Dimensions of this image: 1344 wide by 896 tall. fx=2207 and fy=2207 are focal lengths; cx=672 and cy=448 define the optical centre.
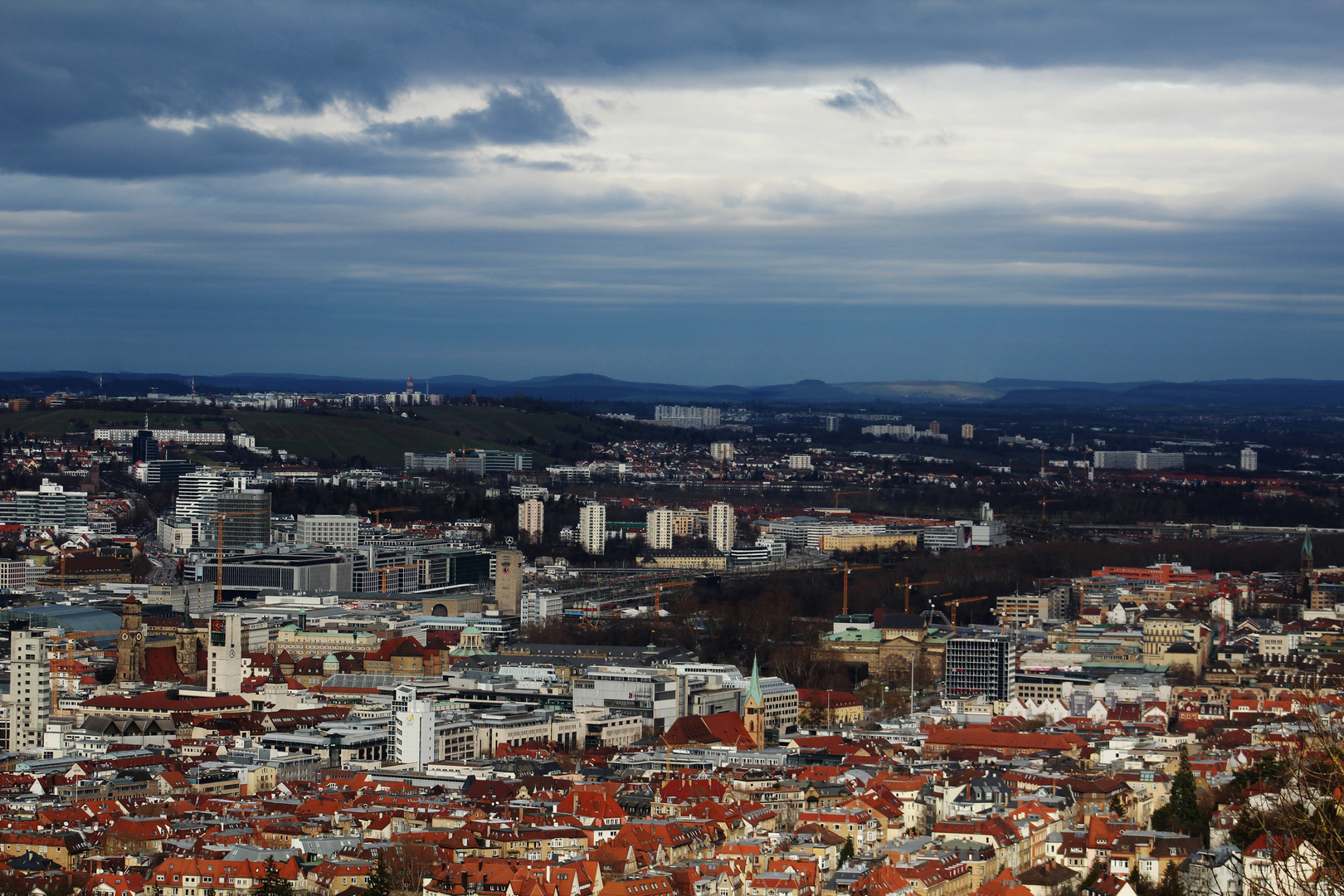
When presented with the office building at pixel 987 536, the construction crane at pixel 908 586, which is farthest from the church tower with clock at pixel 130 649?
the office building at pixel 987 536

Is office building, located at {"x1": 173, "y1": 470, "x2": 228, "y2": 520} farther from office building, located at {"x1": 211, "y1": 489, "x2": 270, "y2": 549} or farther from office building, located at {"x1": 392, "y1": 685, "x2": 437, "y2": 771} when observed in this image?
office building, located at {"x1": 392, "y1": 685, "x2": 437, "y2": 771}

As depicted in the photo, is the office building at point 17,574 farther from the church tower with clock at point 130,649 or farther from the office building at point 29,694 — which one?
the office building at point 29,694

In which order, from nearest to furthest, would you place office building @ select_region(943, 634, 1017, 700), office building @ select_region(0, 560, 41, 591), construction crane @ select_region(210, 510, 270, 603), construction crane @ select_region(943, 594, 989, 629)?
office building @ select_region(943, 634, 1017, 700) < construction crane @ select_region(943, 594, 989, 629) < construction crane @ select_region(210, 510, 270, 603) < office building @ select_region(0, 560, 41, 591)

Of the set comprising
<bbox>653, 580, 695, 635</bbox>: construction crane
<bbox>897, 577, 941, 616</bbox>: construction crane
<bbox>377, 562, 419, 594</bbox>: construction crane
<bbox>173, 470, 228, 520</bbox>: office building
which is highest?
<bbox>173, 470, 228, 520</bbox>: office building

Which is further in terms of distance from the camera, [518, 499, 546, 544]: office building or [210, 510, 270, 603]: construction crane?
[518, 499, 546, 544]: office building

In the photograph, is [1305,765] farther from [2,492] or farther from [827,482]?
[827,482]

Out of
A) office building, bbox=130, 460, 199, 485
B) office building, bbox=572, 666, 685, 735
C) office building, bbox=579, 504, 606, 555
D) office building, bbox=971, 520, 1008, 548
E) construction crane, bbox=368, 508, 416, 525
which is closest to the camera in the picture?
office building, bbox=572, 666, 685, 735

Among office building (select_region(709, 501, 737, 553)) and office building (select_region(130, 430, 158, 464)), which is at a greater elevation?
office building (select_region(130, 430, 158, 464))

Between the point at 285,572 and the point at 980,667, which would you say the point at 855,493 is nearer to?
the point at 285,572

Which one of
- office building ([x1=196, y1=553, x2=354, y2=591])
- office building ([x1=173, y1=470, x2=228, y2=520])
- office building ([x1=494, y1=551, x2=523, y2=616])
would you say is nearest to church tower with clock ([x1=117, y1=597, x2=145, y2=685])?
office building ([x1=494, y1=551, x2=523, y2=616])
